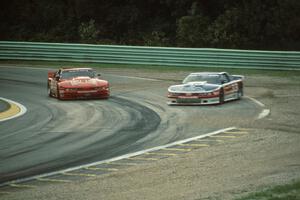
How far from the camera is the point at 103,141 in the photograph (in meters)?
16.0

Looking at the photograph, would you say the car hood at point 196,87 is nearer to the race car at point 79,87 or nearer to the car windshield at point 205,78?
the car windshield at point 205,78

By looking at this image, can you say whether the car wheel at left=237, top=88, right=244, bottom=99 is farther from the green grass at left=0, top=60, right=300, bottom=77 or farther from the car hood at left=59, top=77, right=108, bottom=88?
the green grass at left=0, top=60, right=300, bottom=77

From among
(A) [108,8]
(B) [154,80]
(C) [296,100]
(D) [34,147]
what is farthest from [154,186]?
(A) [108,8]

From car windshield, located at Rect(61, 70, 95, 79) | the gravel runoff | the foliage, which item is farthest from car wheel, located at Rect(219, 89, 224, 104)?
the foliage

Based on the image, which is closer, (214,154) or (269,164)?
(269,164)

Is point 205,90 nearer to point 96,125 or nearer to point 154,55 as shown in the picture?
point 96,125

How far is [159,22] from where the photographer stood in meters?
44.9

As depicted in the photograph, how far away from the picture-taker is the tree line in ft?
131

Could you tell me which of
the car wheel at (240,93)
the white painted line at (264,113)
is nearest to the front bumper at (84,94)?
the car wheel at (240,93)

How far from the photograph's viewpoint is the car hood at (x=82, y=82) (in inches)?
960

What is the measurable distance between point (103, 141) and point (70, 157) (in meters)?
1.94

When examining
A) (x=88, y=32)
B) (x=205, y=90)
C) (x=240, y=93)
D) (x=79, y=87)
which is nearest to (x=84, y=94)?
(x=79, y=87)

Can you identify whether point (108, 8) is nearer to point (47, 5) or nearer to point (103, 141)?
point (47, 5)

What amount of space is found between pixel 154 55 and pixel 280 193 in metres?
24.7
